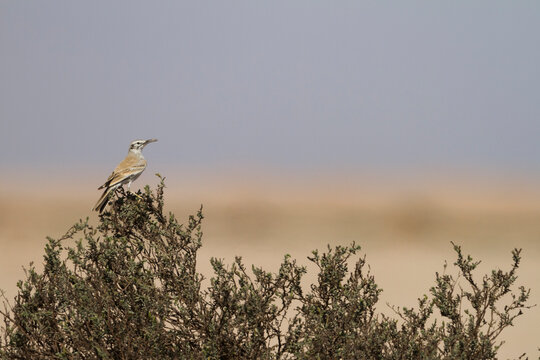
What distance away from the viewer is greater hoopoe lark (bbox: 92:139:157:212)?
24.5ft

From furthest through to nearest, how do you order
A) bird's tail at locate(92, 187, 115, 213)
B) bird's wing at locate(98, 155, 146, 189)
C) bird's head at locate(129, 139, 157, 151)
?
bird's head at locate(129, 139, 157, 151) → bird's wing at locate(98, 155, 146, 189) → bird's tail at locate(92, 187, 115, 213)

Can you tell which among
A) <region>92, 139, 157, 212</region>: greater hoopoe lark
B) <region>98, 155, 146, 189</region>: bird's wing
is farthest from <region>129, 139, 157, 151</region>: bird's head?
<region>98, 155, 146, 189</region>: bird's wing

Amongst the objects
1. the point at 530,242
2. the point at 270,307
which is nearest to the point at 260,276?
the point at 270,307

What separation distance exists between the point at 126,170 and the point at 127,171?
30mm

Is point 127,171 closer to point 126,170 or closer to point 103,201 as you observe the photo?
point 126,170

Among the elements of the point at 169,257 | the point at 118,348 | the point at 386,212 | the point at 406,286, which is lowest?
the point at 118,348

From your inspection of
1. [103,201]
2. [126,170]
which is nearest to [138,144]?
[126,170]

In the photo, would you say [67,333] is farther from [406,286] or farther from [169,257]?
[406,286]

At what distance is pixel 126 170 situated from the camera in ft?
27.6

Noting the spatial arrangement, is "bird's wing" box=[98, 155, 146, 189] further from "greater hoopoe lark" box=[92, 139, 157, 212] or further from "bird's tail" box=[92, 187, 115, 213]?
"bird's tail" box=[92, 187, 115, 213]

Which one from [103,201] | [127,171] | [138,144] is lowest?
[103,201]

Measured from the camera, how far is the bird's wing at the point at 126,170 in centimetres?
777

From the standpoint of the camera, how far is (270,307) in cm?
534

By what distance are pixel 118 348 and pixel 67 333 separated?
469 millimetres
